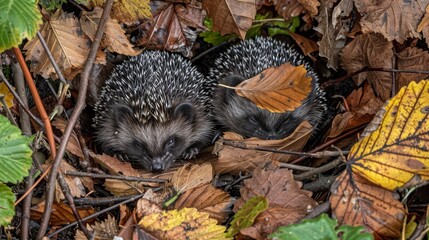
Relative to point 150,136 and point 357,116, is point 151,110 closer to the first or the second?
point 150,136

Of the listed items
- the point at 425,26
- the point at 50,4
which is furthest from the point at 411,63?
the point at 50,4

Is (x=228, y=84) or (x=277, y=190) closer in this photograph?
(x=277, y=190)

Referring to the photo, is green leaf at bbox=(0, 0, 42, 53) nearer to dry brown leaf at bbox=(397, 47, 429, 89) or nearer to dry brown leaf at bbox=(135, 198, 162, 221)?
dry brown leaf at bbox=(135, 198, 162, 221)

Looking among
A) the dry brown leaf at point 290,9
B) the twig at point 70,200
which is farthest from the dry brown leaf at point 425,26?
the twig at point 70,200

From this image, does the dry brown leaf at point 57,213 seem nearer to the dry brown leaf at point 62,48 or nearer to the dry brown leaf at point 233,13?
the dry brown leaf at point 62,48

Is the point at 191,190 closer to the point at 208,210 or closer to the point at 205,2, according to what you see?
the point at 208,210
